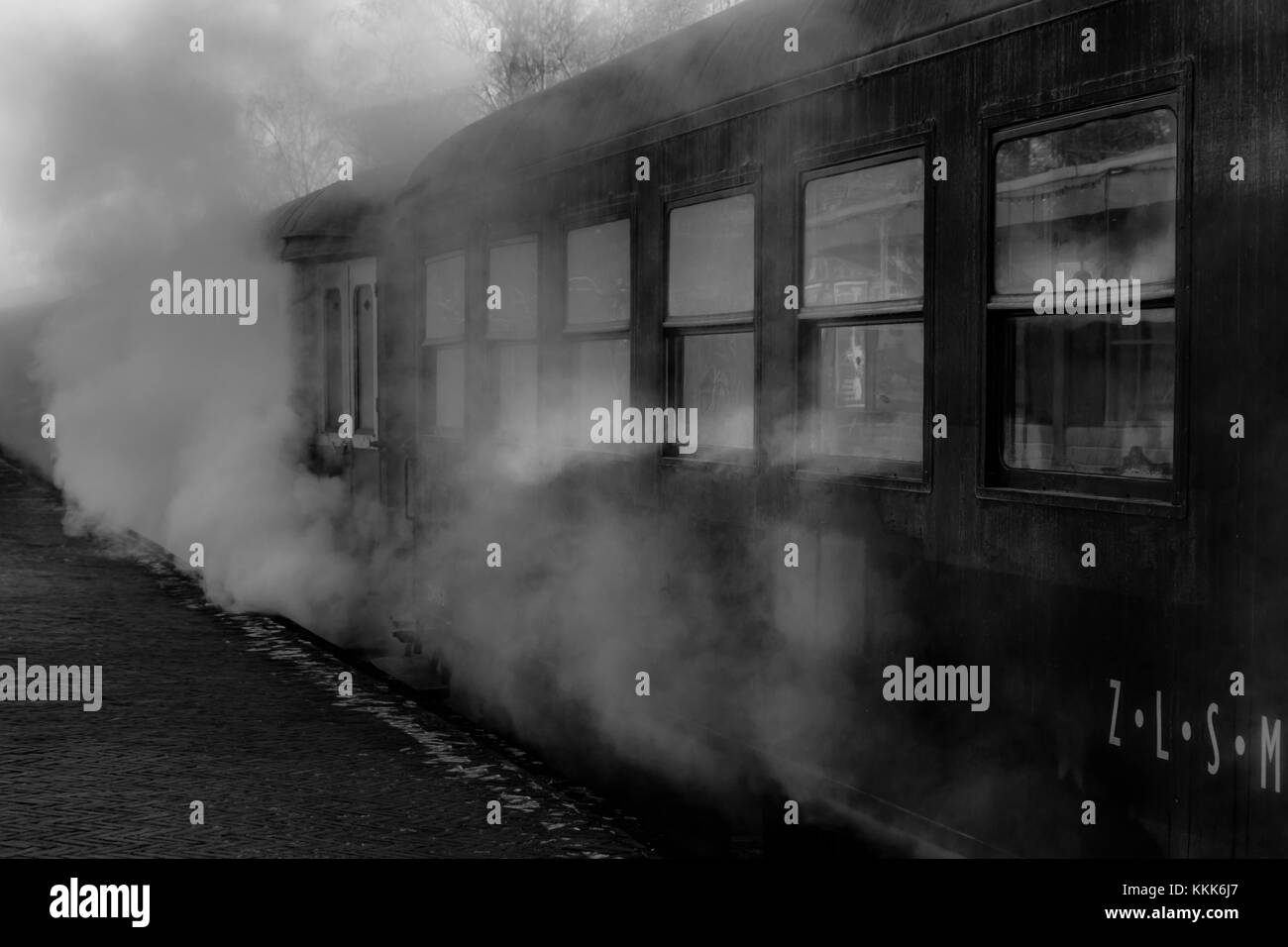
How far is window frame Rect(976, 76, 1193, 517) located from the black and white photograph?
0.5 inches

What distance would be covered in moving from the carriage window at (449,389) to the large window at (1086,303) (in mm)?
4893

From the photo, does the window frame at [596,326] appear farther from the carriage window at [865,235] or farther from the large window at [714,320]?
the carriage window at [865,235]

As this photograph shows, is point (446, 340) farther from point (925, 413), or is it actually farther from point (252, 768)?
point (925, 413)

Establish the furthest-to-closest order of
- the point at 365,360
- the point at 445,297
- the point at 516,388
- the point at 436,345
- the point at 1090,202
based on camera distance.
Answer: the point at 365,360 < the point at 436,345 < the point at 445,297 < the point at 516,388 < the point at 1090,202

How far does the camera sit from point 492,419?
8.77 meters

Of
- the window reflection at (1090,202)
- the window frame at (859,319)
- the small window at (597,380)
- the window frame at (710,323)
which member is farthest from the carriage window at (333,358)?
the window reflection at (1090,202)

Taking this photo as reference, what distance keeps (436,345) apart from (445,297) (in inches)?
14.3

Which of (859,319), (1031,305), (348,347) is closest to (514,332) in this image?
(859,319)

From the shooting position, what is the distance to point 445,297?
375 inches

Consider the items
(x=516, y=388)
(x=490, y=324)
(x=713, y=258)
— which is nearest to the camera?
(x=713, y=258)

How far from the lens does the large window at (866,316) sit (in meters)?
5.21
